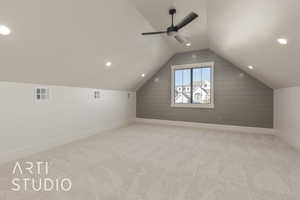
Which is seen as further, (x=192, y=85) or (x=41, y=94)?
(x=192, y=85)

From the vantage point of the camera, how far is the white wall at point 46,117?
8.89 feet

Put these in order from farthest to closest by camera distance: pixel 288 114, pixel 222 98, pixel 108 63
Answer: pixel 222 98 < pixel 108 63 < pixel 288 114

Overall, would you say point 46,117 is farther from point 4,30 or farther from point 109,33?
point 109,33

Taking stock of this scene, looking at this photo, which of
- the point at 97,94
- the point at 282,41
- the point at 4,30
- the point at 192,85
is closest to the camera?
the point at 4,30

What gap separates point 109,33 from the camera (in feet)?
10.1

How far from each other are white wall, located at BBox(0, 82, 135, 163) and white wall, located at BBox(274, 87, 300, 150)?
512 centimetres

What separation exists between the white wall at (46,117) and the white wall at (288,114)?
5.12 m

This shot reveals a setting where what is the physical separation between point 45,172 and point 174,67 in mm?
5195

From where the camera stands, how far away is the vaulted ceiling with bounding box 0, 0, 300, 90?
1990 millimetres

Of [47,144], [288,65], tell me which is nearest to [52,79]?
[47,144]

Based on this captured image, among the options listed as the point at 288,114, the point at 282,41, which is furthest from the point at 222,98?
the point at 282,41

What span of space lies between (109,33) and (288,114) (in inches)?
184

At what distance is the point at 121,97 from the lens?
5887 millimetres

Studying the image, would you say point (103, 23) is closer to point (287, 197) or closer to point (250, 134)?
point (287, 197)
